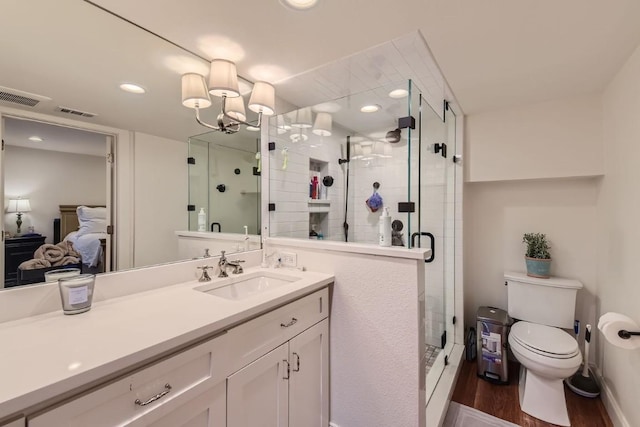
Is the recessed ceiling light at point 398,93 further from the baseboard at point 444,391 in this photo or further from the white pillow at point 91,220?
the baseboard at point 444,391

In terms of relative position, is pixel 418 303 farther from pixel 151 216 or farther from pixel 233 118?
pixel 233 118

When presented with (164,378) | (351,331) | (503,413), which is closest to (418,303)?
(351,331)

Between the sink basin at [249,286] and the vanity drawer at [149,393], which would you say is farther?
the sink basin at [249,286]

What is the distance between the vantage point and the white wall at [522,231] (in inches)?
89.1

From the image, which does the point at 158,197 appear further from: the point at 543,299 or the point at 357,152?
the point at 543,299

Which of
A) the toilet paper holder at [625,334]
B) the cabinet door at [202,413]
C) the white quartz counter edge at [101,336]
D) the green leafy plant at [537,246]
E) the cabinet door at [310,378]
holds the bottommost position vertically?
the cabinet door at [310,378]

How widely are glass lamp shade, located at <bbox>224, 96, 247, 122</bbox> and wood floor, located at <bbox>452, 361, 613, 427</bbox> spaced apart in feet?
8.39

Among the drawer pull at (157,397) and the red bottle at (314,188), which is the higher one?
the red bottle at (314,188)

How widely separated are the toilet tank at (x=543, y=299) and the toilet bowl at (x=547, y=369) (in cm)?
22

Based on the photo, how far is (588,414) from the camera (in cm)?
182

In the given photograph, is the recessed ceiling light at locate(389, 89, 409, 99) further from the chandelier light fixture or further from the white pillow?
the white pillow

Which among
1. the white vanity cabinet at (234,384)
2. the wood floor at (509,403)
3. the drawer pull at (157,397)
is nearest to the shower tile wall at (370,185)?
the white vanity cabinet at (234,384)

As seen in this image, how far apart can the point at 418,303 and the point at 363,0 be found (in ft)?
4.66

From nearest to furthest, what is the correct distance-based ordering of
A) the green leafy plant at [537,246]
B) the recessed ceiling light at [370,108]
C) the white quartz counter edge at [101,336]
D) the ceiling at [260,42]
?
the white quartz counter edge at [101,336]
the ceiling at [260,42]
the recessed ceiling light at [370,108]
the green leafy plant at [537,246]
